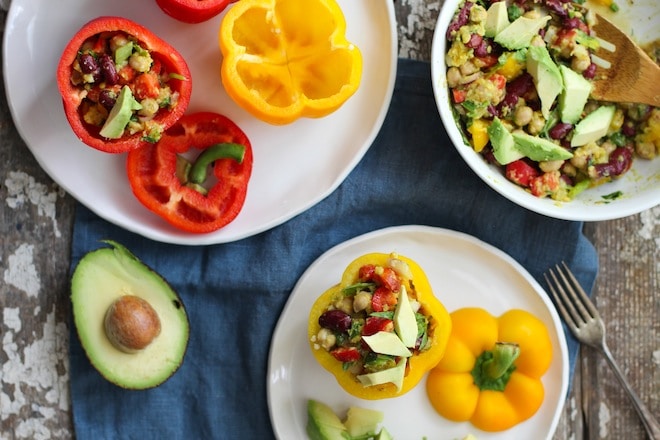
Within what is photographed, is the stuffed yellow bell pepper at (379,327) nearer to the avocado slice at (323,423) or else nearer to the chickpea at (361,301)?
the chickpea at (361,301)

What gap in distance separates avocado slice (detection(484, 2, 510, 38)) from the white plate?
28 centimetres

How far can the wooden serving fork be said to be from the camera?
221cm

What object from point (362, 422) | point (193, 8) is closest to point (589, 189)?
point (362, 422)

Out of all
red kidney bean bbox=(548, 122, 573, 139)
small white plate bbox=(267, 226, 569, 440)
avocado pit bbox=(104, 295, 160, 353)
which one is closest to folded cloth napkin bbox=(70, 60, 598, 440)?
small white plate bbox=(267, 226, 569, 440)

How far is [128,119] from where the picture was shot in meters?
2.02

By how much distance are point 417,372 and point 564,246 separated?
674 mm

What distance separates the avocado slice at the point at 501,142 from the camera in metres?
2.16

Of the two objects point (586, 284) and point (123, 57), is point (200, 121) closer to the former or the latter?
point (123, 57)

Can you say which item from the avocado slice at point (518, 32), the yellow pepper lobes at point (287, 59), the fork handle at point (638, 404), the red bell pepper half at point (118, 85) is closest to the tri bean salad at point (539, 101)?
the avocado slice at point (518, 32)

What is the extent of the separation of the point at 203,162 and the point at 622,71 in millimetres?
1247

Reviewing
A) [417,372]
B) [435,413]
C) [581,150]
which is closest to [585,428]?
[435,413]

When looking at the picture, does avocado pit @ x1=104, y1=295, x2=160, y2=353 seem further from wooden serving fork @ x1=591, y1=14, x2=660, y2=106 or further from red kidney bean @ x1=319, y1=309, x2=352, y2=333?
wooden serving fork @ x1=591, y1=14, x2=660, y2=106

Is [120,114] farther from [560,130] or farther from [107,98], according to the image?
[560,130]

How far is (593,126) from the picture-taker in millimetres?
2227
